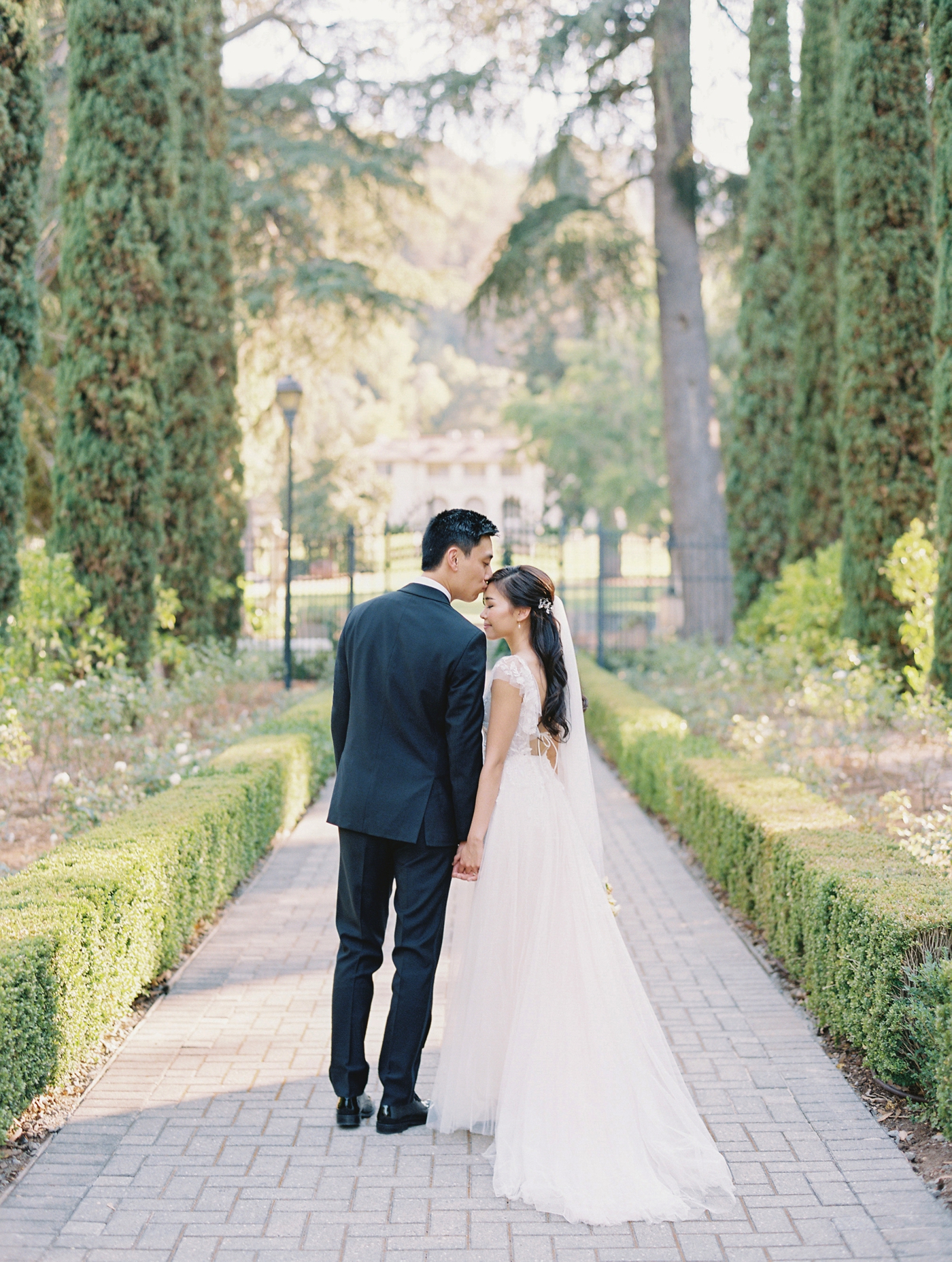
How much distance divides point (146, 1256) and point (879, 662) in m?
8.44

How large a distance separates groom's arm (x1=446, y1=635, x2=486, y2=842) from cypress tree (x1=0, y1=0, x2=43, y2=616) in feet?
16.5

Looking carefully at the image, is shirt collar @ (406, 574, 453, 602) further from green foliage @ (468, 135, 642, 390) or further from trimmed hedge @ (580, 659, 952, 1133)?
green foliage @ (468, 135, 642, 390)

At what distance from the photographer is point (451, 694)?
11.0 ft

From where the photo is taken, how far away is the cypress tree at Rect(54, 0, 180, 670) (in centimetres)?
970

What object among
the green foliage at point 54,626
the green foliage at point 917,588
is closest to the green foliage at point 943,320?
the green foliage at point 917,588

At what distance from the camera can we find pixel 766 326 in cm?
1477

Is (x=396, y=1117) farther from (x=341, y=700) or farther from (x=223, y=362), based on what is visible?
(x=223, y=362)

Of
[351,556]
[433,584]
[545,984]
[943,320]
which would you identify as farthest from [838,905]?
[351,556]

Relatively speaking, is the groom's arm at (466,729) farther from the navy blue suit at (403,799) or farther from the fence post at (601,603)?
the fence post at (601,603)

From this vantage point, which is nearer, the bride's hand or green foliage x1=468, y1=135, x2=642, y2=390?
the bride's hand

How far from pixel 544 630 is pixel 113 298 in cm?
758

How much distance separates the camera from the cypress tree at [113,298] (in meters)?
9.70

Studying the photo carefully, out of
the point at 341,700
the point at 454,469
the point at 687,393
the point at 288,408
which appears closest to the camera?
the point at 341,700

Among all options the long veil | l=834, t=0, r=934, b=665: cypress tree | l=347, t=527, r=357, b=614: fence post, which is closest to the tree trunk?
l=347, t=527, r=357, b=614: fence post
